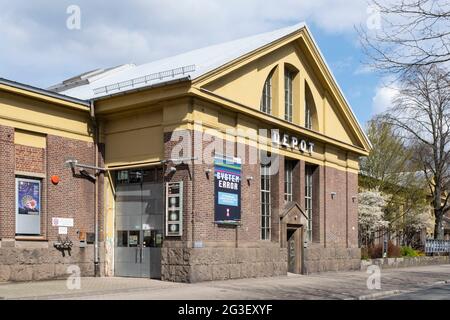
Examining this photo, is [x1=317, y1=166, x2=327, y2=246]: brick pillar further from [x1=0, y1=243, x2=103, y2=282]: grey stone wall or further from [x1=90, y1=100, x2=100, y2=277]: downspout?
[x1=0, y1=243, x2=103, y2=282]: grey stone wall

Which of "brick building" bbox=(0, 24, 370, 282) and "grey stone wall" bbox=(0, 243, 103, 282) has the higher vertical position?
"brick building" bbox=(0, 24, 370, 282)

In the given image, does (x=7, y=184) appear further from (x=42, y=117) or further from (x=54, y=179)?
(x=42, y=117)

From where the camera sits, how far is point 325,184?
2964cm

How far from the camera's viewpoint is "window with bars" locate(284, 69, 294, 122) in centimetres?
2720

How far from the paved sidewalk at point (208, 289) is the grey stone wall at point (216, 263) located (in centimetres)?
46

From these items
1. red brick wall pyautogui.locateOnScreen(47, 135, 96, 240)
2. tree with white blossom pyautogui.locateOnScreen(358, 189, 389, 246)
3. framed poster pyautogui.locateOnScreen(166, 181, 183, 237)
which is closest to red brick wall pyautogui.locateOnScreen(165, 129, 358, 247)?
framed poster pyautogui.locateOnScreen(166, 181, 183, 237)

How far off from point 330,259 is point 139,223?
1131 cm

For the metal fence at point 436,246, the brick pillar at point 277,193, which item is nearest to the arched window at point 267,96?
the brick pillar at point 277,193

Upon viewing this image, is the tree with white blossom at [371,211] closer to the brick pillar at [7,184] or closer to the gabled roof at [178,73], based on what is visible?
the gabled roof at [178,73]

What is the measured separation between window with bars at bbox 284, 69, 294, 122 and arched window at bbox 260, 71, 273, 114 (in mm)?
1476

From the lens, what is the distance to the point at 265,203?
83.7 ft
